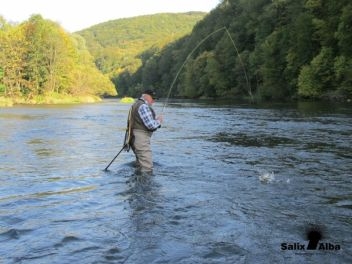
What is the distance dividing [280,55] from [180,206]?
63.0 meters

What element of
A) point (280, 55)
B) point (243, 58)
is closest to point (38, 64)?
point (243, 58)

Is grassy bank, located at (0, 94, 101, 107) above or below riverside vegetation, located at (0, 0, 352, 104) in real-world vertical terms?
below

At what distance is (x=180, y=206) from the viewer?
23.8 feet

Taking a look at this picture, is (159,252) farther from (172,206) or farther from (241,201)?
(241,201)

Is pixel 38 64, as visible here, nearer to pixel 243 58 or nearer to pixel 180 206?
pixel 243 58

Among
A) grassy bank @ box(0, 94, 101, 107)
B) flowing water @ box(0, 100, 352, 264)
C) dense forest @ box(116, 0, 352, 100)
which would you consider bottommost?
flowing water @ box(0, 100, 352, 264)

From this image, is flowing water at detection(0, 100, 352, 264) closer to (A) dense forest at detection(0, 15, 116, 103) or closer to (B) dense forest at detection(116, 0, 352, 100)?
(B) dense forest at detection(116, 0, 352, 100)

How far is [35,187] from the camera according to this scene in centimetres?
881

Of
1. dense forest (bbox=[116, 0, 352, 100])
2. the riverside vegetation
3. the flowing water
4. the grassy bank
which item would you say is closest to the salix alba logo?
the flowing water

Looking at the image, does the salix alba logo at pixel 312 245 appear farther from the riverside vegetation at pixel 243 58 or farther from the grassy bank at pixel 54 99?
the grassy bank at pixel 54 99

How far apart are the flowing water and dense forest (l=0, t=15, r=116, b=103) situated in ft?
223

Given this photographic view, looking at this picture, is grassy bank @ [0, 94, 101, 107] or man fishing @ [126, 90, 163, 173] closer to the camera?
man fishing @ [126, 90, 163, 173]

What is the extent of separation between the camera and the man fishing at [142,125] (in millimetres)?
9812

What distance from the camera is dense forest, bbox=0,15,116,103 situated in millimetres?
80125
